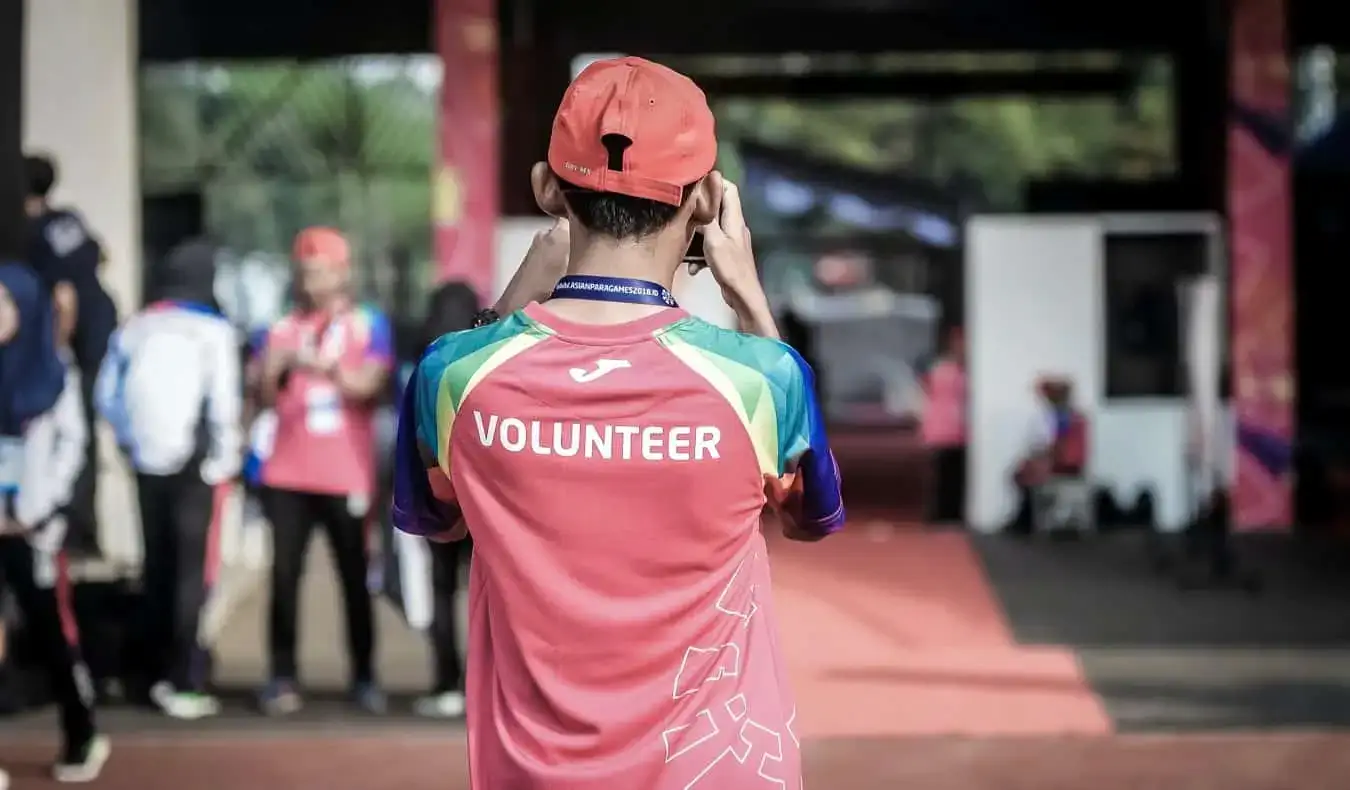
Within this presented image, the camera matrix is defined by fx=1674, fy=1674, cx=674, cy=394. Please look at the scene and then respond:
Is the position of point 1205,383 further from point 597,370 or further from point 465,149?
point 597,370

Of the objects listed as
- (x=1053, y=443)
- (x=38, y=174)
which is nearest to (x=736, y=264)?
(x=38, y=174)

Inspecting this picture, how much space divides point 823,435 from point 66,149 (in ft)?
28.7

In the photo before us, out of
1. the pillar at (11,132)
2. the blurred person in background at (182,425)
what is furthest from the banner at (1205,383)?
the pillar at (11,132)

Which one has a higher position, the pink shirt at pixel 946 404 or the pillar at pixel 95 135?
the pillar at pixel 95 135

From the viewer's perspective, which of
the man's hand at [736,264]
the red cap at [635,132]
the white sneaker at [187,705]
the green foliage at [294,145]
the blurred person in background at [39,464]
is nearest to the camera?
the red cap at [635,132]

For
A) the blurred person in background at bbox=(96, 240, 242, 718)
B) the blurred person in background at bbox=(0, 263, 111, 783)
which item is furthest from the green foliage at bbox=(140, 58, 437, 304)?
the blurred person in background at bbox=(0, 263, 111, 783)

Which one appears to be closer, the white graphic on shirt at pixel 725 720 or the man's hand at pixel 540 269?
the white graphic on shirt at pixel 725 720

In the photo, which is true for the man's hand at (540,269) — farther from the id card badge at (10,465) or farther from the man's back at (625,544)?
the id card badge at (10,465)

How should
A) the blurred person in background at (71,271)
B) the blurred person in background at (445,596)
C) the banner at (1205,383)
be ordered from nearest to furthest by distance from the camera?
1. the blurred person in background at (445,596)
2. the blurred person in background at (71,271)
3. the banner at (1205,383)

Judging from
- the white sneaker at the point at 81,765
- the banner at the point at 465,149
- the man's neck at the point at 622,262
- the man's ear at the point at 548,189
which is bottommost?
the white sneaker at the point at 81,765

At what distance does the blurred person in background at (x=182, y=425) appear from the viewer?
558 centimetres

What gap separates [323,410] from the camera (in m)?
5.57

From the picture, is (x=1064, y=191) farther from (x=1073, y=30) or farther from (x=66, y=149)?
(x=66, y=149)

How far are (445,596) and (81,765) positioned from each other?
132 centimetres
